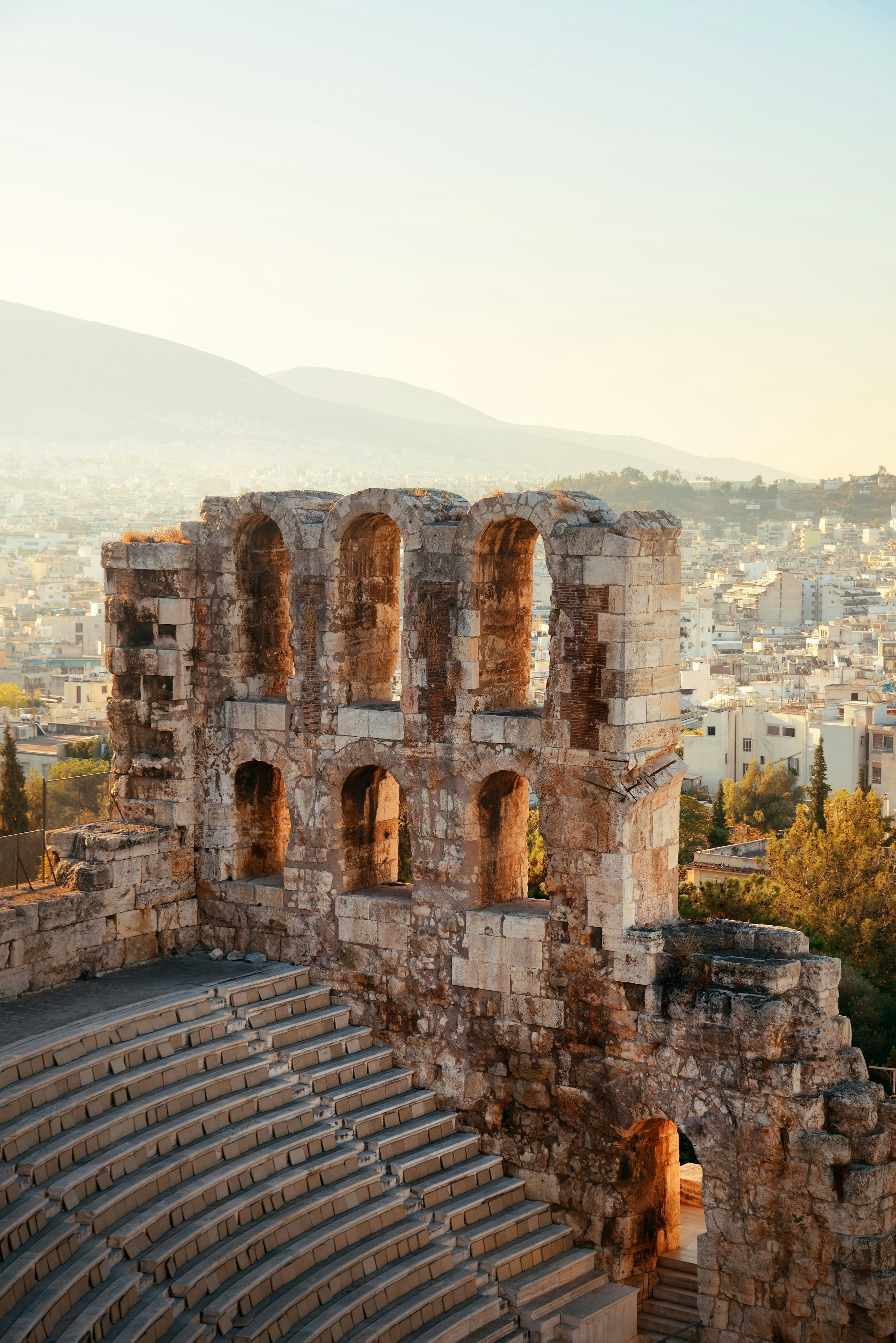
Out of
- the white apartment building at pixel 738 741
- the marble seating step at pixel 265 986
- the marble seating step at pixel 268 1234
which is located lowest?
the white apartment building at pixel 738 741

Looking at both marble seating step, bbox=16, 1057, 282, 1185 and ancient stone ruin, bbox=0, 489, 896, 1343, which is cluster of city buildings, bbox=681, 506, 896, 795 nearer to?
ancient stone ruin, bbox=0, 489, 896, 1343

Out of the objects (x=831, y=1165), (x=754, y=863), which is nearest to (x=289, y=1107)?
(x=831, y=1165)

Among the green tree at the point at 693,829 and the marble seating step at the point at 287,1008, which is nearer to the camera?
the marble seating step at the point at 287,1008

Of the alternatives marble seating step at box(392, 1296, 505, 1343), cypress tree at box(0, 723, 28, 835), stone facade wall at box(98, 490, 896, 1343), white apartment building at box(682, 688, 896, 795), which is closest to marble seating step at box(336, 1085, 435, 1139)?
stone facade wall at box(98, 490, 896, 1343)

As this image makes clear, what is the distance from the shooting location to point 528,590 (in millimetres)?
19094

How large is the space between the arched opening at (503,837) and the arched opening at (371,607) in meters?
2.03

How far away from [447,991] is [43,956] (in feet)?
14.7

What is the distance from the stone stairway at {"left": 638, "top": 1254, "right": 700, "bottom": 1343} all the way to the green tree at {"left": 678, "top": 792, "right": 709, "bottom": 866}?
115 feet

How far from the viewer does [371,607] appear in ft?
65.6

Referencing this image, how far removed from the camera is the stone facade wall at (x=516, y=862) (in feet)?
54.0

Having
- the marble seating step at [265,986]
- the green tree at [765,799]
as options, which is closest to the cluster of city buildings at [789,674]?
the green tree at [765,799]

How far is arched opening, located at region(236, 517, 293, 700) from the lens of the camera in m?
20.5

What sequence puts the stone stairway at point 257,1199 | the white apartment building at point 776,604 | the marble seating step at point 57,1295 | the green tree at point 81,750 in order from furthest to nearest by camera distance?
the white apartment building at point 776,604
the green tree at point 81,750
the stone stairway at point 257,1199
the marble seating step at point 57,1295

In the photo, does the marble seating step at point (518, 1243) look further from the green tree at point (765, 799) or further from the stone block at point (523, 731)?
the green tree at point (765, 799)
